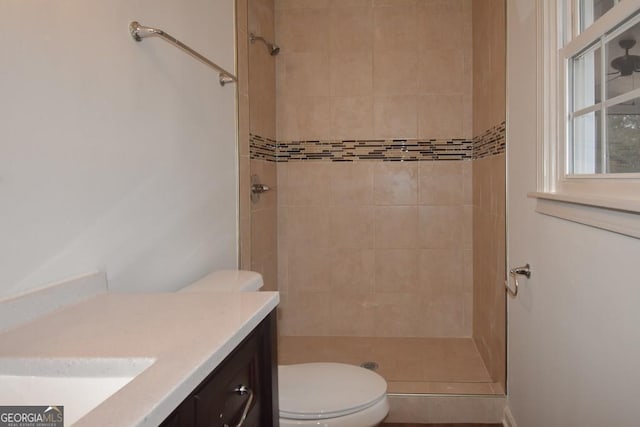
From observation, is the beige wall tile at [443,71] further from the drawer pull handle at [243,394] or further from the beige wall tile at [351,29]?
the drawer pull handle at [243,394]

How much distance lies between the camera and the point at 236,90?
2104 millimetres

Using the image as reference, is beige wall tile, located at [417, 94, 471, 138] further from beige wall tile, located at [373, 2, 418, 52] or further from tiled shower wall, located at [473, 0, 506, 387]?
beige wall tile, located at [373, 2, 418, 52]

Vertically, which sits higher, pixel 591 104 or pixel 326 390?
pixel 591 104

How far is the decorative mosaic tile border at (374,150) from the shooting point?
2.86 metres

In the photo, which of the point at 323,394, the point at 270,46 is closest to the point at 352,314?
the point at 323,394

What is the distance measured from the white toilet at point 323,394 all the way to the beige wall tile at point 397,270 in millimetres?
1277

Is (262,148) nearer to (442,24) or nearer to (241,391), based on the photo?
(442,24)

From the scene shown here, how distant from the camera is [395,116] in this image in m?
2.89

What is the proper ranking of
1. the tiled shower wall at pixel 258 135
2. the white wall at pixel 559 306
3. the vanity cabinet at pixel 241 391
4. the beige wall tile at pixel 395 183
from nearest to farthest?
the vanity cabinet at pixel 241 391 → the white wall at pixel 559 306 → the tiled shower wall at pixel 258 135 → the beige wall tile at pixel 395 183

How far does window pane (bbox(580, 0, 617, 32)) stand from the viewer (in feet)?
3.77

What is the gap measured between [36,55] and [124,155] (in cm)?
35

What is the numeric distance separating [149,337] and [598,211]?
1.01 meters

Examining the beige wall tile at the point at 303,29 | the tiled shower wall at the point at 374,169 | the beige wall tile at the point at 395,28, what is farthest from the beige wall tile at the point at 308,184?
the beige wall tile at the point at 395,28

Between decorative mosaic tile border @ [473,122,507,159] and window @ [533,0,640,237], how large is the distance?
55 cm
